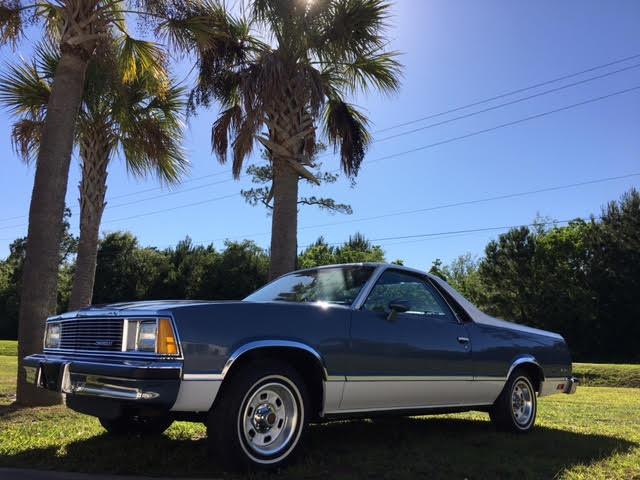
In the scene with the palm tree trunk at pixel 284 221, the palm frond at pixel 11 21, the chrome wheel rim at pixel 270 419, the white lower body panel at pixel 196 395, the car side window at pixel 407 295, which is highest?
the palm frond at pixel 11 21

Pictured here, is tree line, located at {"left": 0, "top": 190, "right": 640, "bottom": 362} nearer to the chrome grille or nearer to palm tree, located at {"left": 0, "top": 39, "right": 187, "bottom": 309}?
palm tree, located at {"left": 0, "top": 39, "right": 187, "bottom": 309}

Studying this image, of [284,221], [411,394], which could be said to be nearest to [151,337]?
[411,394]

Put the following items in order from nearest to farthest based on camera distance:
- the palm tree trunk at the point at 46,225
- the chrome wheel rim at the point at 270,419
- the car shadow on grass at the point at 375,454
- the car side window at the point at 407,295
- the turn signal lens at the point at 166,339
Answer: the turn signal lens at the point at 166,339, the chrome wheel rim at the point at 270,419, the car shadow on grass at the point at 375,454, the car side window at the point at 407,295, the palm tree trunk at the point at 46,225

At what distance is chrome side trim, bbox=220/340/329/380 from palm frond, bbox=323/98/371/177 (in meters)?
7.59

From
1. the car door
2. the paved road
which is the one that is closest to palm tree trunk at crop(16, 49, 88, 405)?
the paved road

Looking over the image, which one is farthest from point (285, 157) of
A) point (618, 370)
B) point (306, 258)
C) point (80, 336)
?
point (306, 258)

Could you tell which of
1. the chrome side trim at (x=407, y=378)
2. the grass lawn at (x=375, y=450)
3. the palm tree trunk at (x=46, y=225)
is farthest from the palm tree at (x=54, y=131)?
the chrome side trim at (x=407, y=378)

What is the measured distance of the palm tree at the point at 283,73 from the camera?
9750mm

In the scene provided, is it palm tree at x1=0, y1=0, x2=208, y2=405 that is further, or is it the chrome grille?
palm tree at x1=0, y1=0, x2=208, y2=405

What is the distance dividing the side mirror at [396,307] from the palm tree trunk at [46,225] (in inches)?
198

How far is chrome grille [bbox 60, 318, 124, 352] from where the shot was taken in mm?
4113

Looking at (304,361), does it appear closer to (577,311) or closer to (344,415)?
(344,415)

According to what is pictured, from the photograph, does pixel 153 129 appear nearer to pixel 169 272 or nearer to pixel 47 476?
pixel 47 476

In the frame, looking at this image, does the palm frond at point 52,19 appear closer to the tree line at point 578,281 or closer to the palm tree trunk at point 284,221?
the palm tree trunk at point 284,221
